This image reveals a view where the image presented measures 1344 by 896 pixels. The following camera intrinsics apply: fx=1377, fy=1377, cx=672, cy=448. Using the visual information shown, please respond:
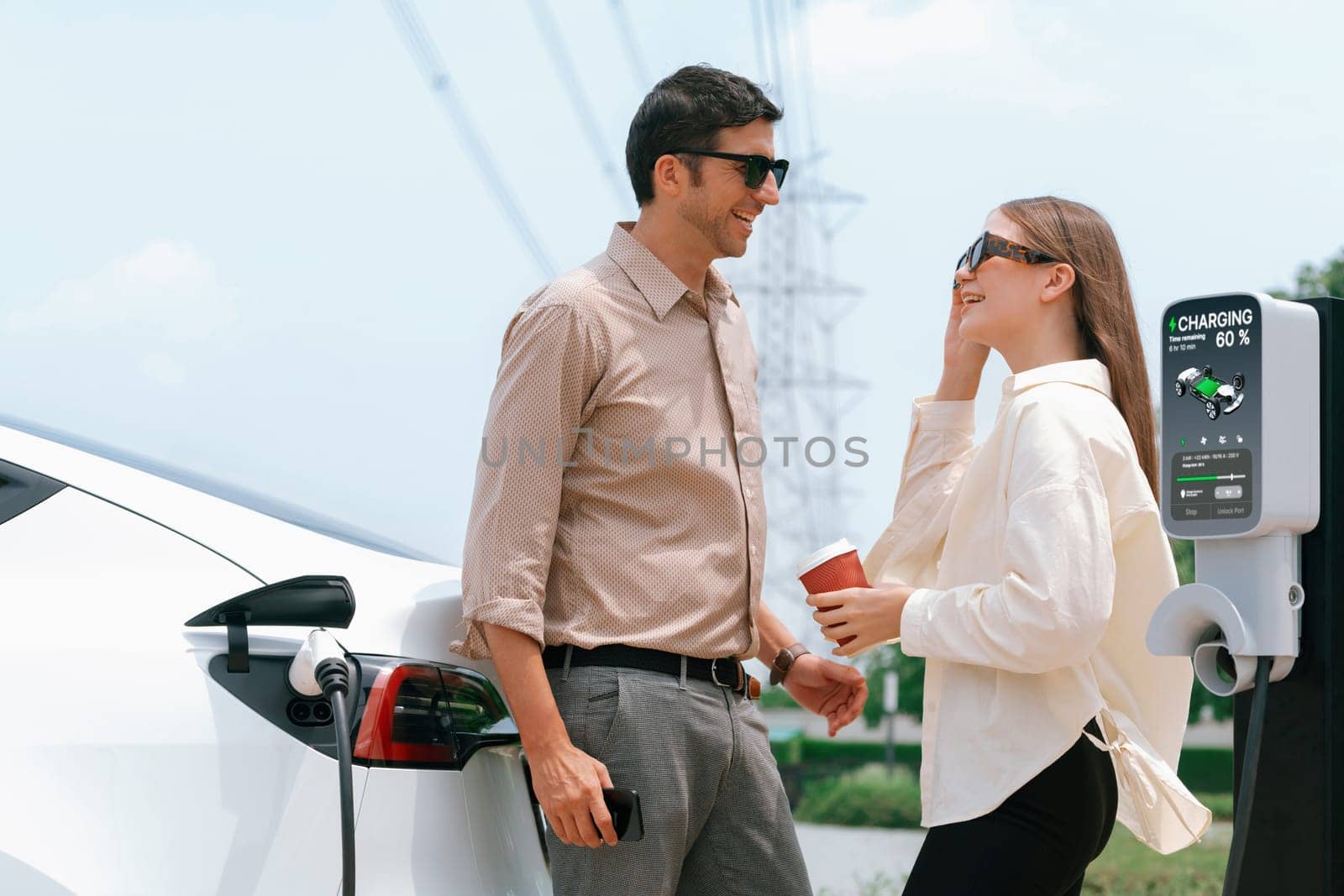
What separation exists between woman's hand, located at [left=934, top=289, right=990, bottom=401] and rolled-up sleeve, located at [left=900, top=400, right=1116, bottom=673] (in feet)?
1.74

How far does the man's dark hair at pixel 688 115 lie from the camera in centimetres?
255

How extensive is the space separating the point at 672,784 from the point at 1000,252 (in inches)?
43.9

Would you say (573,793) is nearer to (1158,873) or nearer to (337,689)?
(337,689)

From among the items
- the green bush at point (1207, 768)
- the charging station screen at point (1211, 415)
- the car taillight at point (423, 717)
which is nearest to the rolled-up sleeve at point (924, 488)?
the charging station screen at point (1211, 415)

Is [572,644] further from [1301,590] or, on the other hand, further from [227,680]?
[1301,590]

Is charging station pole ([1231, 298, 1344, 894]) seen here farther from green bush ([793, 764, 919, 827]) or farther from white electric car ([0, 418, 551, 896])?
green bush ([793, 764, 919, 827])

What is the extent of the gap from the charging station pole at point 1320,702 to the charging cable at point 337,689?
1.32 metres

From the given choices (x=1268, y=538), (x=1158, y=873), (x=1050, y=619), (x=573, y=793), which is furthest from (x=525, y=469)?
(x=1158, y=873)

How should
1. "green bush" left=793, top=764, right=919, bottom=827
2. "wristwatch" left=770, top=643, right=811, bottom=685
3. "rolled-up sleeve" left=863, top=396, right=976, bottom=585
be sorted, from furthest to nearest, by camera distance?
"green bush" left=793, top=764, right=919, bottom=827, "wristwatch" left=770, top=643, right=811, bottom=685, "rolled-up sleeve" left=863, top=396, right=976, bottom=585

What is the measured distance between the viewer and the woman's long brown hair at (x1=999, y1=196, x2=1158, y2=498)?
2.47 meters

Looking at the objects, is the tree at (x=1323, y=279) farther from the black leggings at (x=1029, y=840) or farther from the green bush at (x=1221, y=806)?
the black leggings at (x=1029, y=840)

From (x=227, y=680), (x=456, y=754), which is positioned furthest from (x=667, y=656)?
(x=227, y=680)

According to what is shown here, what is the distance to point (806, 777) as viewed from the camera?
77.0 feet

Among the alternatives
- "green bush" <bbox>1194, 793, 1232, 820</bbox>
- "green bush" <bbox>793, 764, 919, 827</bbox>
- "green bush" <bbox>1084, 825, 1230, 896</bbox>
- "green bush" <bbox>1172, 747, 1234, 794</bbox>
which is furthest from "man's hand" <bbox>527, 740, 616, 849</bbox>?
"green bush" <bbox>1172, 747, 1234, 794</bbox>
